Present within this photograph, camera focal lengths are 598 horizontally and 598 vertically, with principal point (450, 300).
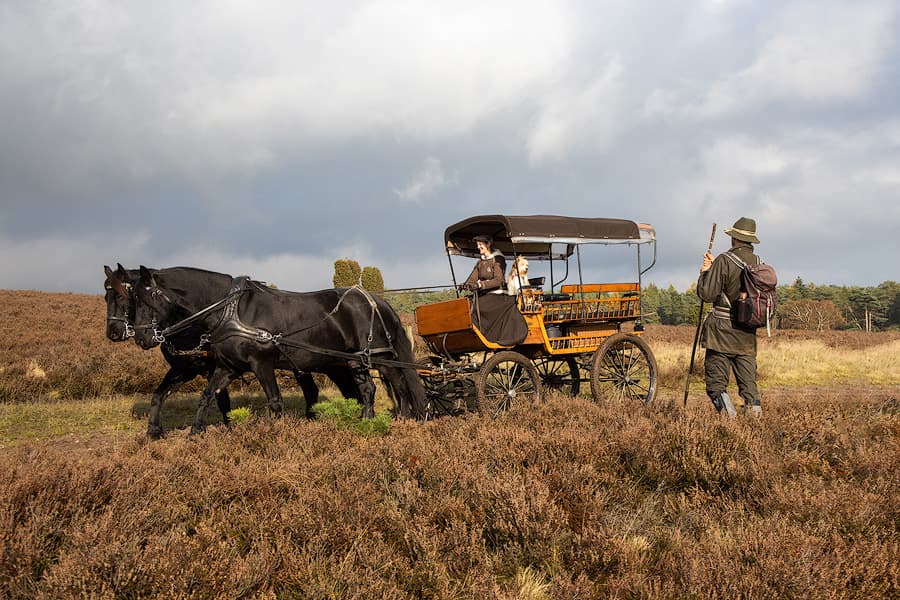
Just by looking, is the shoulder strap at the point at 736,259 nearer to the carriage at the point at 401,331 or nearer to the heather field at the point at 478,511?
the heather field at the point at 478,511

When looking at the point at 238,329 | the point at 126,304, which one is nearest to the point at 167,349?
the point at 126,304

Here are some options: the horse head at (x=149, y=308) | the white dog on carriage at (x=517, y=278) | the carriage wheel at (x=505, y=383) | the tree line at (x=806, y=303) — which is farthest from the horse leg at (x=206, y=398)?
the tree line at (x=806, y=303)

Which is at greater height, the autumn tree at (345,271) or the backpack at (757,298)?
the autumn tree at (345,271)

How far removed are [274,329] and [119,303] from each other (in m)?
1.75

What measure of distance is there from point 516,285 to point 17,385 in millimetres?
9793

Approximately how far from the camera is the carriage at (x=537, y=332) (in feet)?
26.9

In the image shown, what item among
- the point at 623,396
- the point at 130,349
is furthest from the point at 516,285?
the point at 130,349

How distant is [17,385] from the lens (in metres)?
11.4

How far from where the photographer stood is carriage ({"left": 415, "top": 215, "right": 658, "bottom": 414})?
26.9 feet

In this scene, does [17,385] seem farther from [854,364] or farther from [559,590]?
[854,364]

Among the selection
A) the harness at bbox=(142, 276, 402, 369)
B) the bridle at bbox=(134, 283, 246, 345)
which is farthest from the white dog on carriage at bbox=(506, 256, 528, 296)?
the bridle at bbox=(134, 283, 246, 345)

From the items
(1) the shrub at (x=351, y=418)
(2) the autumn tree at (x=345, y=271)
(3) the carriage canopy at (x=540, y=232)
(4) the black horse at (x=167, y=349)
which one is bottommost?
(1) the shrub at (x=351, y=418)

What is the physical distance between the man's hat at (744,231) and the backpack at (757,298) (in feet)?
1.24

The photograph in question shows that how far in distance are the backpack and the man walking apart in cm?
12
